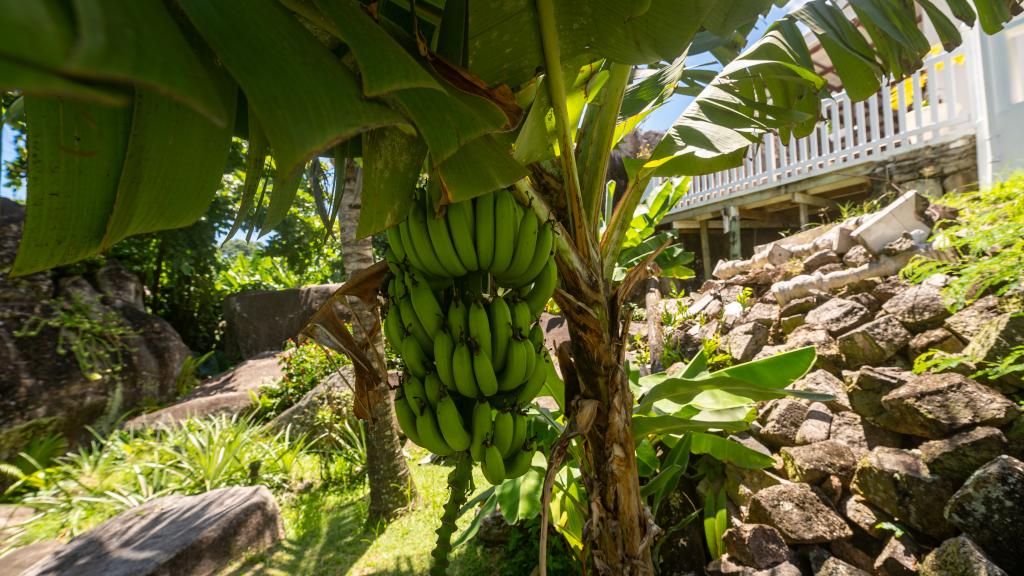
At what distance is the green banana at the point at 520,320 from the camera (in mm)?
1038

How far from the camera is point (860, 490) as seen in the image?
91.9 inches

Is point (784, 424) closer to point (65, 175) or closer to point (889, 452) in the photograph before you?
point (889, 452)

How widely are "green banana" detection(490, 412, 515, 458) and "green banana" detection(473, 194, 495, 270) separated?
38cm

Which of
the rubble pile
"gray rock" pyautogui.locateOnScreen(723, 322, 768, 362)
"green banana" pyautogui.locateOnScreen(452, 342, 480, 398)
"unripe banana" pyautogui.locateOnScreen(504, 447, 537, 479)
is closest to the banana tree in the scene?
"unripe banana" pyautogui.locateOnScreen(504, 447, 537, 479)

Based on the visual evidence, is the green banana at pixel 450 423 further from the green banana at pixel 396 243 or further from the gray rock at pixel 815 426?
the gray rock at pixel 815 426

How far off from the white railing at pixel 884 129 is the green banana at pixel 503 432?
361 cm

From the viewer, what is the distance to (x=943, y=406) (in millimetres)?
2311

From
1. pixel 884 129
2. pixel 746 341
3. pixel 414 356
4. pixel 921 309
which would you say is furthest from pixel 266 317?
pixel 884 129

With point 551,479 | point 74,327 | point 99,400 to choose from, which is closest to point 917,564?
point 551,479

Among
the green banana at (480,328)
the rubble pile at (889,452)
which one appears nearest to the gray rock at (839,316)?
the rubble pile at (889,452)

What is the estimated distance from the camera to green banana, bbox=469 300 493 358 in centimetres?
98

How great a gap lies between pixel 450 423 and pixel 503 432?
5.3 inches

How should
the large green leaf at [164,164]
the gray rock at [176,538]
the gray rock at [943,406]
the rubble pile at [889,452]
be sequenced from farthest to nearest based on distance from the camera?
1. the gray rock at [176,538]
2. the gray rock at [943,406]
3. the rubble pile at [889,452]
4. the large green leaf at [164,164]

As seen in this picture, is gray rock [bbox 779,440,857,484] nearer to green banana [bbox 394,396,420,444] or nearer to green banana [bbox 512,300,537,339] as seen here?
green banana [bbox 512,300,537,339]
